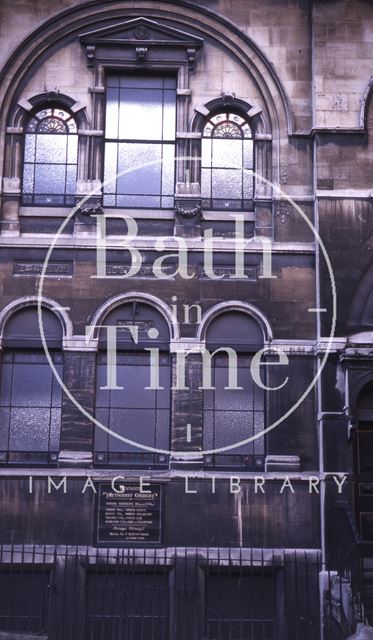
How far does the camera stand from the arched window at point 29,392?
17.6 metres

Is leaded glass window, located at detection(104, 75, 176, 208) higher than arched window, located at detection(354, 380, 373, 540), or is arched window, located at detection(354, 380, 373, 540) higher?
leaded glass window, located at detection(104, 75, 176, 208)

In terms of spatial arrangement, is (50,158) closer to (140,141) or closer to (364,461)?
(140,141)

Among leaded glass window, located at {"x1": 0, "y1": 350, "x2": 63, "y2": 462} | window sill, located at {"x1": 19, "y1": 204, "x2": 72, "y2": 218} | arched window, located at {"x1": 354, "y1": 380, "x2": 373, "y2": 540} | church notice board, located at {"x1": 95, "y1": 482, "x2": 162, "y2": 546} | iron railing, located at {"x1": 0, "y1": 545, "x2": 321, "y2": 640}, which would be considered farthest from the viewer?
window sill, located at {"x1": 19, "y1": 204, "x2": 72, "y2": 218}

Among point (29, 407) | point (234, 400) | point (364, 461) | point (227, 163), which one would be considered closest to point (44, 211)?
point (227, 163)

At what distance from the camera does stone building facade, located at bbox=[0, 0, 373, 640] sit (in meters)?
16.8

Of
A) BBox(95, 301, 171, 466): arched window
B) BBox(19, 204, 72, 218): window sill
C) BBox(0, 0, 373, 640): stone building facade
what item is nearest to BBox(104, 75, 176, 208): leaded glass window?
BBox(0, 0, 373, 640): stone building facade

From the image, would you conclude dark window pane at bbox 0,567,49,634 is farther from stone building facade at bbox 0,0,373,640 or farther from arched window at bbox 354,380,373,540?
arched window at bbox 354,380,373,540

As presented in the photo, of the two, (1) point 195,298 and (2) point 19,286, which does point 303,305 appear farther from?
(2) point 19,286

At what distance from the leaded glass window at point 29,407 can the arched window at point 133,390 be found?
0.74 metres

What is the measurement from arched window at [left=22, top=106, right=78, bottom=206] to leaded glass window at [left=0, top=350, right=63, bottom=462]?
9.42ft

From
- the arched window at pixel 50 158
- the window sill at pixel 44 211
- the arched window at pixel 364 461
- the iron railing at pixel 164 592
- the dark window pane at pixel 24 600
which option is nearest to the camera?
the dark window pane at pixel 24 600

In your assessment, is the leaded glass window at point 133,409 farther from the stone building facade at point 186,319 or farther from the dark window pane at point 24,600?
the dark window pane at point 24,600

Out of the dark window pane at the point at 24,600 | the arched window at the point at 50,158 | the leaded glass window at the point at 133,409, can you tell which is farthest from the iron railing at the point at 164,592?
the arched window at the point at 50,158

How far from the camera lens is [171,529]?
1705 cm
